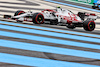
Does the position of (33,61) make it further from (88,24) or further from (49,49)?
(88,24)

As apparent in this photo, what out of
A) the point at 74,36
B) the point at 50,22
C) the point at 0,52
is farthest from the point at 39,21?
the point at 0,52

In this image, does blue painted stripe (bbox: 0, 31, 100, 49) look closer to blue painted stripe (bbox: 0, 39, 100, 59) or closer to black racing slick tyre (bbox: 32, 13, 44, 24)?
blue painted stripe (bbox: 0, 39, 100, 59)

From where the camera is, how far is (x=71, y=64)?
5117 mm

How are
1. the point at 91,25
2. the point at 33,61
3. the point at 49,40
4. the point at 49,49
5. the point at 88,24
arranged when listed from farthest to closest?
the point at 91,25
the point at 88,24
the point at 49,40
the point at 49,49
the point at 33,61

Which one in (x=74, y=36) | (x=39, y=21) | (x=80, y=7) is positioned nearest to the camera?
(x=74, y=36)

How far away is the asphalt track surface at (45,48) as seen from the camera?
5145mm

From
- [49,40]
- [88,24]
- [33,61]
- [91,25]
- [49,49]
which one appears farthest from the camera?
[91,25]

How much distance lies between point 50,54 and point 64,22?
4.62 meters

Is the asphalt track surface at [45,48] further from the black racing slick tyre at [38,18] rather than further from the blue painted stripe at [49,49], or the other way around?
the black racing slick tyre at [38,18]

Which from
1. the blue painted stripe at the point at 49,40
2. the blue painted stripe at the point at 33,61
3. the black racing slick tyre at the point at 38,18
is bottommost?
the blue painted stripe at the point at 33,61

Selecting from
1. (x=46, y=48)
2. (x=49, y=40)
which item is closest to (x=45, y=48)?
(x=46, y=48)

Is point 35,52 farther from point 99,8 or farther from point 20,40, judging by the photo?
point 99,8

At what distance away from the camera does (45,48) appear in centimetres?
641

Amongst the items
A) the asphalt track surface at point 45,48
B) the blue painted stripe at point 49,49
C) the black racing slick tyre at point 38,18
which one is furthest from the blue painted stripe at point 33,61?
the black racing slick tyre at point 38,18
